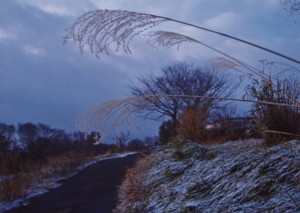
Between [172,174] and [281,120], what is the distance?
237 cm

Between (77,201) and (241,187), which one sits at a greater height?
(241,187)

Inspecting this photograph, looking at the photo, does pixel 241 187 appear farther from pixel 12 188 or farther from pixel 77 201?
pixel 12 188

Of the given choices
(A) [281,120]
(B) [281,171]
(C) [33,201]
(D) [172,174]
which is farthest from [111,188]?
(B) [281,171]

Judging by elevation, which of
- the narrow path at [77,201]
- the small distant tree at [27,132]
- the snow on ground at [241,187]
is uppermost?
the small distant tree at [27,132]

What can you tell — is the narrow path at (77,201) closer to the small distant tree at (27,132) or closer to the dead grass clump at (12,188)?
the dead grass clump at (12,188)

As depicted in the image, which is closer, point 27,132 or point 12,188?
point 12,188

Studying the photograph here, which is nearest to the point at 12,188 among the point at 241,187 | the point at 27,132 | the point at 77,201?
the point at 77,201

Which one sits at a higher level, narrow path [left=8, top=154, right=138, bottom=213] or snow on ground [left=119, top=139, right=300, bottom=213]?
snow on ground [left=119, top=139, right=300, bottom=213]

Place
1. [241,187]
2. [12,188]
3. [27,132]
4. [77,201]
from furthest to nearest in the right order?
[27,132] → [12,188] → [77,201] → [241,187]

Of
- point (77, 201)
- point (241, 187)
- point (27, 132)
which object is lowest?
point (77, 201)

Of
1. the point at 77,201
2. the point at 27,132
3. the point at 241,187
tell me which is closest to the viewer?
the point at 241,187

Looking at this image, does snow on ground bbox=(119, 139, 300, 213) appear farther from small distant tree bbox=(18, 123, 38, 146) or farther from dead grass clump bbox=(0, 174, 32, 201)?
small distant tree bbox=(18, 123, 38, 146)

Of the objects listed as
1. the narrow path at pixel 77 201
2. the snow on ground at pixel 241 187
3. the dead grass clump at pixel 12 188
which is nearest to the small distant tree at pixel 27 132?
the dead grass clump at pixel 12 188

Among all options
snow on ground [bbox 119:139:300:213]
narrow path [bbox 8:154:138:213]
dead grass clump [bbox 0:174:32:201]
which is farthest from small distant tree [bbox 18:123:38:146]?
snow on ground [bbox 119:139:300:213]
